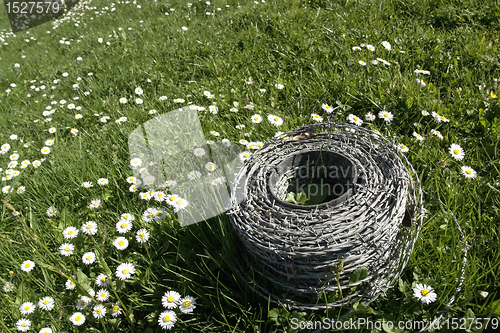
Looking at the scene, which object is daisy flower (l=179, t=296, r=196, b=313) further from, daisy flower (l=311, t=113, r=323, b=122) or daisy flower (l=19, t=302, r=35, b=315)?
daisy flower (l=311, t=113, r=323, b=122)

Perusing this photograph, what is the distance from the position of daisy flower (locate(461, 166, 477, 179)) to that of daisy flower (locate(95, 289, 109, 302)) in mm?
2333

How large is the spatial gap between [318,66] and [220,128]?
1.34 metres

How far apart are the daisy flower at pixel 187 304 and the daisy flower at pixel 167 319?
0.05 meters

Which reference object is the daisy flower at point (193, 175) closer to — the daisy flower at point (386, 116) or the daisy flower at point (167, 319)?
the daisy flower at point (167, 319)

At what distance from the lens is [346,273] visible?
61.5 inches

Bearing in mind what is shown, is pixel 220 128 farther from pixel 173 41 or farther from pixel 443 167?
pixel 173 41

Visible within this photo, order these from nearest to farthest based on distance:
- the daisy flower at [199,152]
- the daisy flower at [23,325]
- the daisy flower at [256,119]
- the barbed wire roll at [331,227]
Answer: the barbed wire roll at [331,227], the daisy flower at [23,325], the daisy flower at [199,152], the daisy flower at [256,119]

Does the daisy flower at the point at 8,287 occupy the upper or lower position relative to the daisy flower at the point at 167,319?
lower

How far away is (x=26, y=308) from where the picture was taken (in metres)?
1.97

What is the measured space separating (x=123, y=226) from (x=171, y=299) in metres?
0.64

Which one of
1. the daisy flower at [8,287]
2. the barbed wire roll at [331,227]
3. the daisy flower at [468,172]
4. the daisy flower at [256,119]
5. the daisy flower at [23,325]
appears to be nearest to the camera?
the barbed wire roll at [331,227]

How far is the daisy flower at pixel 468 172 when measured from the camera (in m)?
2.23

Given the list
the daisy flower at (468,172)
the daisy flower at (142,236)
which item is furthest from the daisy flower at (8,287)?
the daisy flower at (468,172)

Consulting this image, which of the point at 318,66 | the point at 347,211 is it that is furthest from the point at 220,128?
the point at 347,211
